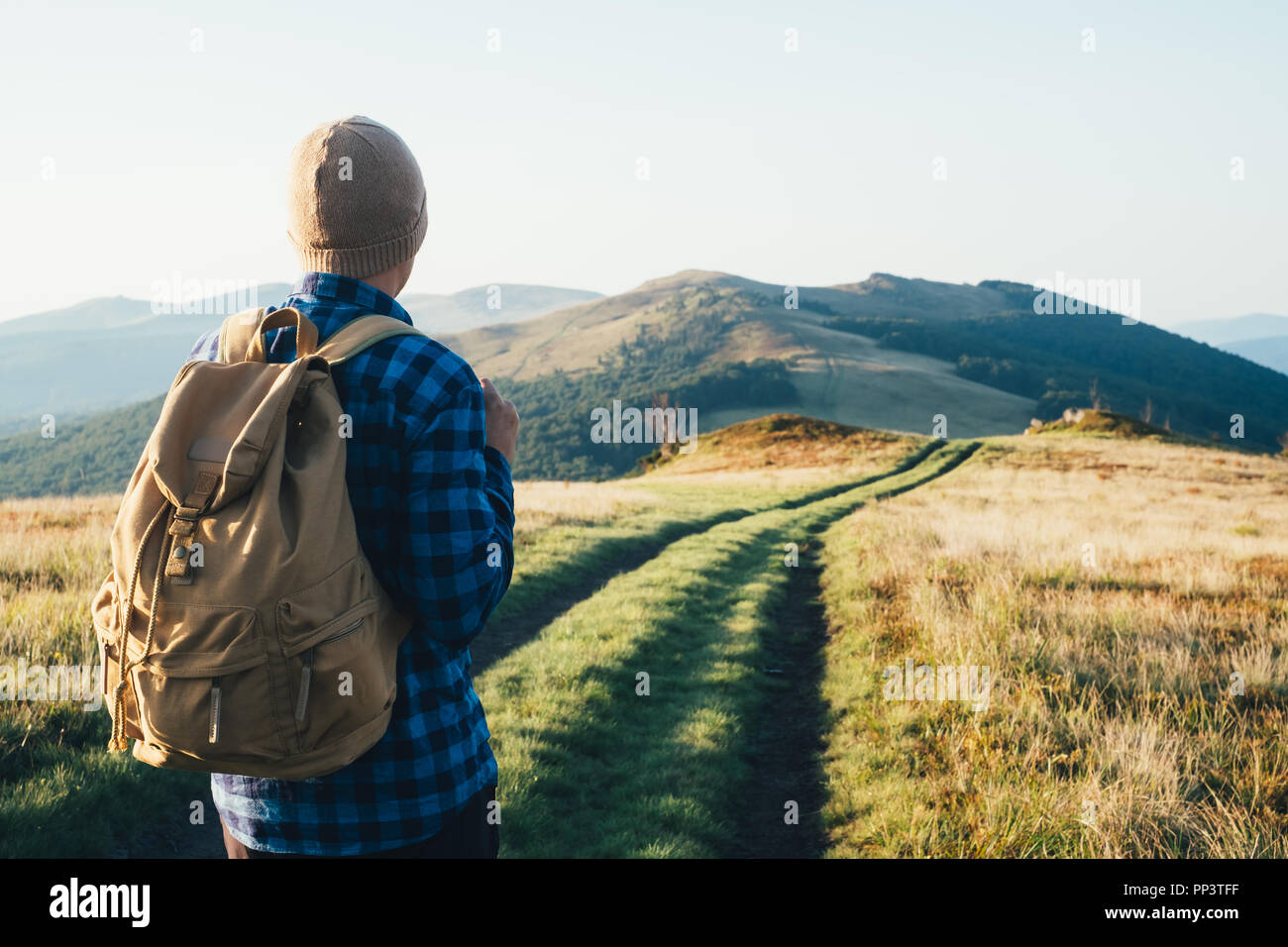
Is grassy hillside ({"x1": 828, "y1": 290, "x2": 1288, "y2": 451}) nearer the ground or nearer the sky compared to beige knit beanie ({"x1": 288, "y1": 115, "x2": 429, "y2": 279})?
nearer the sky

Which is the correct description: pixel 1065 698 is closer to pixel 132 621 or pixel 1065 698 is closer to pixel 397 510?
pixel 397 510

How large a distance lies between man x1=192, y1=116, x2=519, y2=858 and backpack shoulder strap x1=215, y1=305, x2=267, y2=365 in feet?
0.19

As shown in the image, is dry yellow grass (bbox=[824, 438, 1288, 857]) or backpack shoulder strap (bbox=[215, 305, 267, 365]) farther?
dry yellow grass (bbox=[824, 438, 1288, 857])

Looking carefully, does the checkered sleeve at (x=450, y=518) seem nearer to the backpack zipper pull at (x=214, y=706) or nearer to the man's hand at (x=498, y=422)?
the man's hand at (x=498, y=422)

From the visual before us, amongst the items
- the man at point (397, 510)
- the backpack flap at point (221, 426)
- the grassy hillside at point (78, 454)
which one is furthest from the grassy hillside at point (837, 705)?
the grassy hillside at point (78, 454)

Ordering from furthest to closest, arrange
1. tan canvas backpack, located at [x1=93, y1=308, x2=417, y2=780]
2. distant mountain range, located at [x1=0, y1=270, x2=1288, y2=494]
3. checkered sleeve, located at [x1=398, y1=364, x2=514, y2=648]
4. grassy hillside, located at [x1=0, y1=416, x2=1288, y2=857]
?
distant mountain range, located at [x1=0, y1=270, x2=1288, y2=494] < grassy hillside, located at [x1=0, y1=416, x2=1288, y2=857] < checkered sleeve, located at [x1=398, y1=364, x2=514, y2=648] < tan canvas backpack, located at [x1=93, y1=308, x2=417, y2=780]

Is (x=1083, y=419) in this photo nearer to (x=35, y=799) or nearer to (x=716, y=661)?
(x=716, y=661)

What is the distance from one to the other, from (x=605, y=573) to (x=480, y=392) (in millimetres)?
10909

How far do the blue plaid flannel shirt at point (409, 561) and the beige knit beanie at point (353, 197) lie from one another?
3.1 inches

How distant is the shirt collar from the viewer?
6.75 ft

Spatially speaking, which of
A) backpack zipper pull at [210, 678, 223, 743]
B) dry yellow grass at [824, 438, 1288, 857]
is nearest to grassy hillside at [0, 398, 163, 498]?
dry yellow grass at [824, 438, 1288, 857]

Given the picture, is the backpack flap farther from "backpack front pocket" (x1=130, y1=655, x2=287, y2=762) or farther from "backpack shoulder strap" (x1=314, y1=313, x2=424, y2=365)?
"backpack front pocket" (x1=130, y1=655, x2=287, y2=762)

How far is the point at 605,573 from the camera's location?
12734 millimetres
